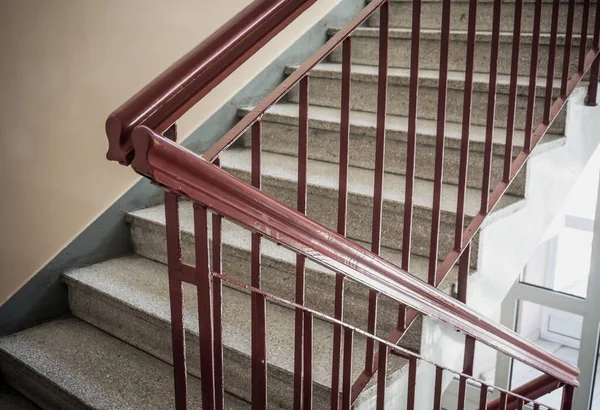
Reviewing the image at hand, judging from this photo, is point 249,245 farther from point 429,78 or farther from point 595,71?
point 595,71

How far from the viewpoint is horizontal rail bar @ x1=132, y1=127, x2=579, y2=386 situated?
0.96m

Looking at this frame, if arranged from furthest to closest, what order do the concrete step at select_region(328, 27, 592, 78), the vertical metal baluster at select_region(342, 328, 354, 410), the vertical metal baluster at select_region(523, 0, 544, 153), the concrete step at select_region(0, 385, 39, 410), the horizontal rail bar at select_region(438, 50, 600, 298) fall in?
1. the concrete step at select_region(328, 27, 592, 78)
2. the concrete step at select_region(0, 385, 39, 410)
3. the vertical metal baluster at select_region(523, 0, 544, 153)
4. the horizontal rail bar at select_region(438, 50, 600, 298)
5. the vertical metal baluster at select_region(342, 328, 354, 410)

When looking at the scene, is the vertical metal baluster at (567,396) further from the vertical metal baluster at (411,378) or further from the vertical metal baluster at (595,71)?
the vertical metal baluster at (595,71)

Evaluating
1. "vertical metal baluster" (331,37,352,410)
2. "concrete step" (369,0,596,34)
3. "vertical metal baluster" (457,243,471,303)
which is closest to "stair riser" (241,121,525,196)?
"vertical metal baluster" (457,243,471,303)

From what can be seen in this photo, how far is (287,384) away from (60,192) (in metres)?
1.37

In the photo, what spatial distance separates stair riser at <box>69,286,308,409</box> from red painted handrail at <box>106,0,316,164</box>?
105 centimetres

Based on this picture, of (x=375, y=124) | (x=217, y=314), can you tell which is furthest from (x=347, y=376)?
(x=375, y=124)

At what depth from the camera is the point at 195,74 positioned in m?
1.06

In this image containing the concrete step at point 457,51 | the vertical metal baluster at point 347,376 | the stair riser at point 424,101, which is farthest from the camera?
the concrete step at point 457,51

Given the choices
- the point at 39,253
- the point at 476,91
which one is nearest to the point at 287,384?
the point at 39,253

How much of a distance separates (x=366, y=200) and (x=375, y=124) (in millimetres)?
510

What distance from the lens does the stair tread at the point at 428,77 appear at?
2543mm

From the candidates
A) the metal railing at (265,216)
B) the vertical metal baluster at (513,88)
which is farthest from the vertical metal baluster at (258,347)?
the vertical metal baluster at (513,88)

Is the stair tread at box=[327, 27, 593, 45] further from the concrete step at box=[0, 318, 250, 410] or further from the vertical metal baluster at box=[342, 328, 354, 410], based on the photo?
the concrete step at box=[0, 318, 250, 410]
